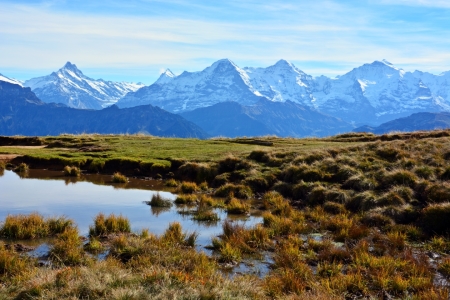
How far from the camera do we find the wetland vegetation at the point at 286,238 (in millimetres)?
11914

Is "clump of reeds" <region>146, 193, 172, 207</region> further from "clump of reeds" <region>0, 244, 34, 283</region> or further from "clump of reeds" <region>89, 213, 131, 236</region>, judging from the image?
"clump of reeds" <region>0, 244, 34, 283</region>

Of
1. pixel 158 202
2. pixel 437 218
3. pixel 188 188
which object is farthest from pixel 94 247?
pixel 437 218

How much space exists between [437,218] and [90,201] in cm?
1812

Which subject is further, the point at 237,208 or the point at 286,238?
the point at 237,208

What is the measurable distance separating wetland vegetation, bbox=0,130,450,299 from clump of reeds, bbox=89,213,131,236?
0.06m

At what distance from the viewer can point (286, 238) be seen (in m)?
18.1

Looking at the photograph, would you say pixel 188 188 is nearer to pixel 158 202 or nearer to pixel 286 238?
pixel 158 202

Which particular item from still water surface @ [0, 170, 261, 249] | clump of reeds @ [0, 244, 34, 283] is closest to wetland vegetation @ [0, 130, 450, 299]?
clump of reeds @ [0, 244, 34, 283]

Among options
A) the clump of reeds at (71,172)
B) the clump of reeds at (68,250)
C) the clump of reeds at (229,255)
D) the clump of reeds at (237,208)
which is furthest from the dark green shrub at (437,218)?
the clump of reeds at (71,172)

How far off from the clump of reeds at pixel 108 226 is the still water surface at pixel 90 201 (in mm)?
518

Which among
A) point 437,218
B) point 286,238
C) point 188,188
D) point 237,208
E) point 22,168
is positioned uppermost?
point 437,218

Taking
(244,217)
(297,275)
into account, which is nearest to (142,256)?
(297,275)

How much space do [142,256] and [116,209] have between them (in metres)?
8.90

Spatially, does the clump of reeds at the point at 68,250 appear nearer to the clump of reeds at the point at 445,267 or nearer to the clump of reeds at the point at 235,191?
the clump of reeds at the point at 445,267
